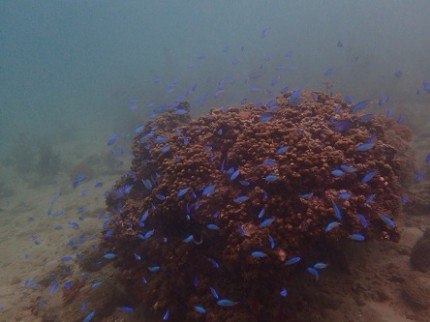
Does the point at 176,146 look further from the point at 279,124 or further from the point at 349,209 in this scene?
the point at 349,209

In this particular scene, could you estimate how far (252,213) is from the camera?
505 centimetres

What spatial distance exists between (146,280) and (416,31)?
218 feet

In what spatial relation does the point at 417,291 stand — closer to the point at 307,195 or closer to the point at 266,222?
the point at 307,195

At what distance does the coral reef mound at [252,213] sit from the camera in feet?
15.2

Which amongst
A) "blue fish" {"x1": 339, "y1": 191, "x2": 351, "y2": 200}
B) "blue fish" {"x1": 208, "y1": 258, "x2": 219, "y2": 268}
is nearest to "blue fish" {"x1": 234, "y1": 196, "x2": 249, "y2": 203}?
"blue fish" {"x1": 208, "y1": 258, "x2": 219, "y2": 268}

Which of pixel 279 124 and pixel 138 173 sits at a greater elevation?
pixel 279 124

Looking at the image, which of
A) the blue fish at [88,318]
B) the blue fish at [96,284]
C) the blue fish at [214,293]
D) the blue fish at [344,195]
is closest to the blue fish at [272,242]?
the blue fish at [214,293]

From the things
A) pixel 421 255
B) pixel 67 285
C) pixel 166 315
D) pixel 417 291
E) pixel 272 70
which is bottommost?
pixel 417 291

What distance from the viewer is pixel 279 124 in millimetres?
6258

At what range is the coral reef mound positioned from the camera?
4637mm

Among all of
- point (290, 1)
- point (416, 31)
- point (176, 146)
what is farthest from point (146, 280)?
point (290, 1)

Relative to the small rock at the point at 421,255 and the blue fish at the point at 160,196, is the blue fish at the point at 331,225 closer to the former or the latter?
the small rock at the point at 421,255

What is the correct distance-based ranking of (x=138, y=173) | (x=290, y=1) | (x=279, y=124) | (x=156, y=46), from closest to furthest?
(x=279, y=124), (x=138, y=173), (x=290, y=1), (x=156, y=46)

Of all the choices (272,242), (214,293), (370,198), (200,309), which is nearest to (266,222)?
(272,242)
